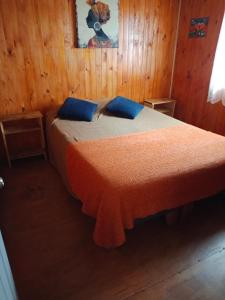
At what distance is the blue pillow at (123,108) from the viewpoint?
2846 mm

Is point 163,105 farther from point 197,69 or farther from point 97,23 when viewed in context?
point 97,23

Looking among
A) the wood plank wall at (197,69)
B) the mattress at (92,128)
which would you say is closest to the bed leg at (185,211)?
the mattress at (92,128)

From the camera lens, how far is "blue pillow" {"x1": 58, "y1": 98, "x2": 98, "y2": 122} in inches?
105

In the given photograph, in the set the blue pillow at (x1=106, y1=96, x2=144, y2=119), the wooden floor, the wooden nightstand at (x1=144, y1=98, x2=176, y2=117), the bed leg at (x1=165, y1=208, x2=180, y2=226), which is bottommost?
the wooden floor

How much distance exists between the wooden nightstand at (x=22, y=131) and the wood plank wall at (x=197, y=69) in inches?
88.4

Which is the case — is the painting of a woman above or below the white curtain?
above

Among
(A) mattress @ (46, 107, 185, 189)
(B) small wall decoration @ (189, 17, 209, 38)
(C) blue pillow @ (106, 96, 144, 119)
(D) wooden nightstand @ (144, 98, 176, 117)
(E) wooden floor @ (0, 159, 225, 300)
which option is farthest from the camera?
(D) wooden nightstand @ (144, 98, 176, 117)

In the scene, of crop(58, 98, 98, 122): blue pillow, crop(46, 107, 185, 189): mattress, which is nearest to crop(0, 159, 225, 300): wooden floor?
crop(46, 107, 185, 189): mattress

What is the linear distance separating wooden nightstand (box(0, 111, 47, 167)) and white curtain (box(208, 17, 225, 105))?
7.36ft

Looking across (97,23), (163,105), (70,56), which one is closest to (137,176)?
(70,56)

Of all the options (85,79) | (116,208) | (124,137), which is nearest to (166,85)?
(85,79)

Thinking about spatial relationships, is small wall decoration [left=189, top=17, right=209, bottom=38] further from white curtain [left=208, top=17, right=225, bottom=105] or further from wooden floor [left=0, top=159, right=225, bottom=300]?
wooden floor [left=0, top=159, right=225, bottom=300]

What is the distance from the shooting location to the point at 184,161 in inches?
71.0

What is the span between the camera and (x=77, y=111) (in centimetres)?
268
